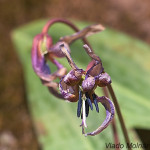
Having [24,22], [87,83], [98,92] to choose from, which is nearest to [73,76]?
[87,83]

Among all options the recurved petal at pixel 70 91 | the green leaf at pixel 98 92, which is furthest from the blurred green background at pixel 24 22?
the recurved petal at pixel 70 91

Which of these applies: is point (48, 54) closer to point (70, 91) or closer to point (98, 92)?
point (70, 91)

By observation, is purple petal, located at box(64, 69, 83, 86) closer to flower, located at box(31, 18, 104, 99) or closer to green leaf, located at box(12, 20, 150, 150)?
flower, located at box(31, 18, 104, 99)

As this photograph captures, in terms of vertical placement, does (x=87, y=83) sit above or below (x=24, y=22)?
below

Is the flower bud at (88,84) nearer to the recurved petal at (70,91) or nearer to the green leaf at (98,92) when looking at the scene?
the recurved petal at (70,91)

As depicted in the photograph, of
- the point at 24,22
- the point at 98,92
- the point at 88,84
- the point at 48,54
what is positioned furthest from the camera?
the point at 24,22

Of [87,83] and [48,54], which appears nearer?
[87,83]
